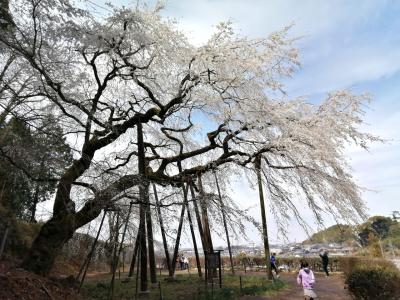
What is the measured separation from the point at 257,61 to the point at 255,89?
0.87 metres

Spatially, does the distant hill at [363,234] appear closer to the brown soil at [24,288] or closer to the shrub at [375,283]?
the shrub at [375,283]

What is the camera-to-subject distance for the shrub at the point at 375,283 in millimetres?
9781

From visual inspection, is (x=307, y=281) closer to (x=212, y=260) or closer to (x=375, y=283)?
(x=375, y=283)

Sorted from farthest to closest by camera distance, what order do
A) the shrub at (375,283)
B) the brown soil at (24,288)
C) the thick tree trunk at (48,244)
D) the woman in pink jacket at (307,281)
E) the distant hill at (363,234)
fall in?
the shrub at (375,283) < the distant hill at (363,234) < the woman in pink jacket at (307,281) < the thick tree trunk at (48,244) < the brown soil at (24,288)

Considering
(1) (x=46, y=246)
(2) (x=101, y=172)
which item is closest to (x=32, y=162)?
(2) (x=101, y=172)

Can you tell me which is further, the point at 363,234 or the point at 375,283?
the point at 363,234

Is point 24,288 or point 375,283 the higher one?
point 24,288

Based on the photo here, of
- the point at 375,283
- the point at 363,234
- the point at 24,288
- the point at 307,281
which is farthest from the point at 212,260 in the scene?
the point at 363,234

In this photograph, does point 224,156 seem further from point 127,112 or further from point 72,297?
point 72,297

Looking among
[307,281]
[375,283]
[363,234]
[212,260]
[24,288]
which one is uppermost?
[363,234]

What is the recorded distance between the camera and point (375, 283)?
9875 mm

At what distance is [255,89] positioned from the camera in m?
10.6

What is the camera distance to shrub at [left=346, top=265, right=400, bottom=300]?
32.1ft

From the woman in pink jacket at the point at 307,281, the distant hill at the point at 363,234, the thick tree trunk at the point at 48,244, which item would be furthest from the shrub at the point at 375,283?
the thick tree trunk at the point at 48,244
